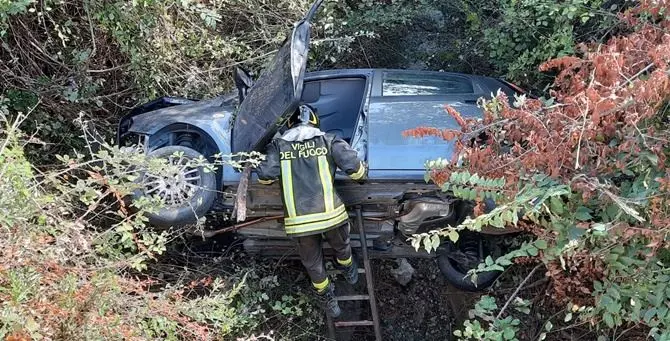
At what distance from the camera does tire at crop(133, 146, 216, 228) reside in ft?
15.8

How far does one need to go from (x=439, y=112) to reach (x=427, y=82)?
1.89 feet

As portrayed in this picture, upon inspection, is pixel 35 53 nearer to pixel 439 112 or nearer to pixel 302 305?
pixel 302 305

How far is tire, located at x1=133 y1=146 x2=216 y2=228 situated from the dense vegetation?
0.30m

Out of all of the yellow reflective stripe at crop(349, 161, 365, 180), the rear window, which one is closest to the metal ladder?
the yellow reflective stripe at crop(349, 161, 365, 180)

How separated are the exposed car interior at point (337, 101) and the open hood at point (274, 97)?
66 cm

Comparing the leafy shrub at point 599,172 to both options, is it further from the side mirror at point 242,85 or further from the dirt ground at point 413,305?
the dirt ground at point 413,305

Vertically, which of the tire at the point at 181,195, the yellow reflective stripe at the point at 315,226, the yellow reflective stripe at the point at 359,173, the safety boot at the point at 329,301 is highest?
the yellow reflective stripe at the point at 359,173

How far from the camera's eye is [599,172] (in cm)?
329

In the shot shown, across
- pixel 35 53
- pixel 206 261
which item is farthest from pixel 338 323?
pixel 35 53

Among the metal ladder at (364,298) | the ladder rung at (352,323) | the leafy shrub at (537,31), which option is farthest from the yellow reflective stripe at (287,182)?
the leafy shrub at (537,31)

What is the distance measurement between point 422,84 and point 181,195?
6.91ft

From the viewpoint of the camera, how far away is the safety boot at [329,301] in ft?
16.8

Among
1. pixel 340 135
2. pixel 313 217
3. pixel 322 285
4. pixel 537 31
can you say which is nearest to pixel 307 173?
pixel 313 217

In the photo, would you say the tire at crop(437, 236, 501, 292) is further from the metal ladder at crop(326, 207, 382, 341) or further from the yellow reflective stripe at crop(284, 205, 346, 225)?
the yellow reflective stripe at crop(284, 205, 346, 225)
